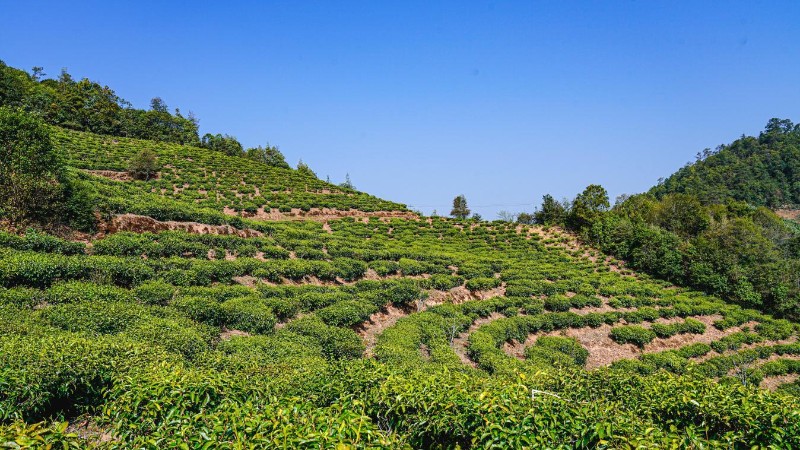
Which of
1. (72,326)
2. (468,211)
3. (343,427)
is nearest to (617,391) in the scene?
(343,427)

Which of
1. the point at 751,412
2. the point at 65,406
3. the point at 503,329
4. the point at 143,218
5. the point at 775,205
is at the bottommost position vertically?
the point at 503,329

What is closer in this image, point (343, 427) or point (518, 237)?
point (343, 427)

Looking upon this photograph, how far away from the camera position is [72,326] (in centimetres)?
1076

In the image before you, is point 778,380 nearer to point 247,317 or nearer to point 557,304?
point 557,304

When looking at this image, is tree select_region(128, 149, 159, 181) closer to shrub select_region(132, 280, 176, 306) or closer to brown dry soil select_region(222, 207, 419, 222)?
brown dry soil select_region(222, 207, 419, 222)

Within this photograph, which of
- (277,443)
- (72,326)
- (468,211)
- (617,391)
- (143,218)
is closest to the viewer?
(277,443)

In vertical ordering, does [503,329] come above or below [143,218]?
below

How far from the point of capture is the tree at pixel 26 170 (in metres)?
19.3

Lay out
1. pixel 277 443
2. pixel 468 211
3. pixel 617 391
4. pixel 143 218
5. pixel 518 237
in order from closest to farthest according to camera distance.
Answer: pixel 277 443 → pixel 617 391 → pixel 143 218 → pixel 518 237 → pixel 468 211

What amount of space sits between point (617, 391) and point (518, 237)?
134ft

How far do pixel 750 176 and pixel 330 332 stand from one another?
127 meters

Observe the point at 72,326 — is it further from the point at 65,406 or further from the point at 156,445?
the point at 156,445

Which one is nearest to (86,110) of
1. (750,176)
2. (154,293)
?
(154,293)

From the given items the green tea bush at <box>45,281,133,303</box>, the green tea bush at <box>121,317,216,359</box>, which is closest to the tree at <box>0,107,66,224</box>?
the green tea bush at <box>45,281,133,303</box>
